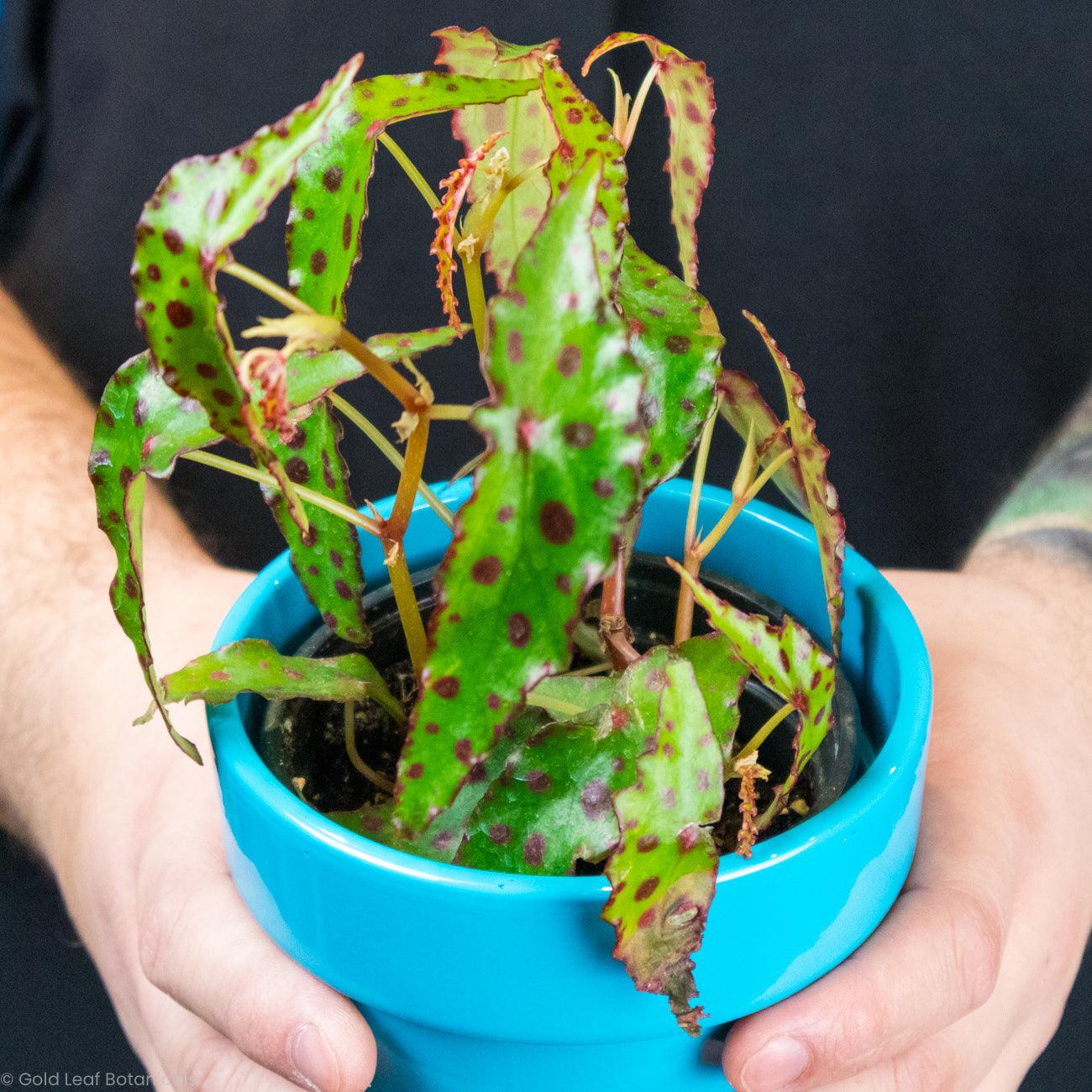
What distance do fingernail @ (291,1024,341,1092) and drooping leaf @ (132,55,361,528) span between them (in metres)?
0.16

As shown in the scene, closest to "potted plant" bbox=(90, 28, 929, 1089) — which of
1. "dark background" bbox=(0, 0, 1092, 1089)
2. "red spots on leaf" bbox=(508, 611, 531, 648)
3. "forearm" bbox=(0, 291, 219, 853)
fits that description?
"red spots on leaf" bbox=(508, 611, 531, 648)

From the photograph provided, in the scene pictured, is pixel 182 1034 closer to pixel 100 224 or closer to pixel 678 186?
pixel 678 186

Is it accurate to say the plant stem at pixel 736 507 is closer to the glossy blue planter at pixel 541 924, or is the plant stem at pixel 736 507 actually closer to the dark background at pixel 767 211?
the glossy blue planter at pixel 541 924

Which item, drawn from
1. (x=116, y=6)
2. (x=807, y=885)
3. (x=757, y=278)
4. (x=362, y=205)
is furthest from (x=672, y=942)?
(x=116, y=6)

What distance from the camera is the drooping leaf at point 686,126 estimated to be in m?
0.28

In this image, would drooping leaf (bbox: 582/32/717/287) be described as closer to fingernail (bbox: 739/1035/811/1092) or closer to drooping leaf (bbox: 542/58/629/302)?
drooping leaf (bbox: 542/58/629/302)

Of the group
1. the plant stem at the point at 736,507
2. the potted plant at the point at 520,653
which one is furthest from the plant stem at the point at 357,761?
the plant stem at the point at 736,507

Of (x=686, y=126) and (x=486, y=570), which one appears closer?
(x=486, y=570)

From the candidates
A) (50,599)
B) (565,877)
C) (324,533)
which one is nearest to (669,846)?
(565,877)

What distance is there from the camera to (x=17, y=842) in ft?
A: 2.46

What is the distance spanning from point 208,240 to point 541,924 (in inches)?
6.1

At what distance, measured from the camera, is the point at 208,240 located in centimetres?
18

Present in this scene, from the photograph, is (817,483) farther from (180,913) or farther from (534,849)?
(180,913)

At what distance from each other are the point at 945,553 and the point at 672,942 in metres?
0.66
